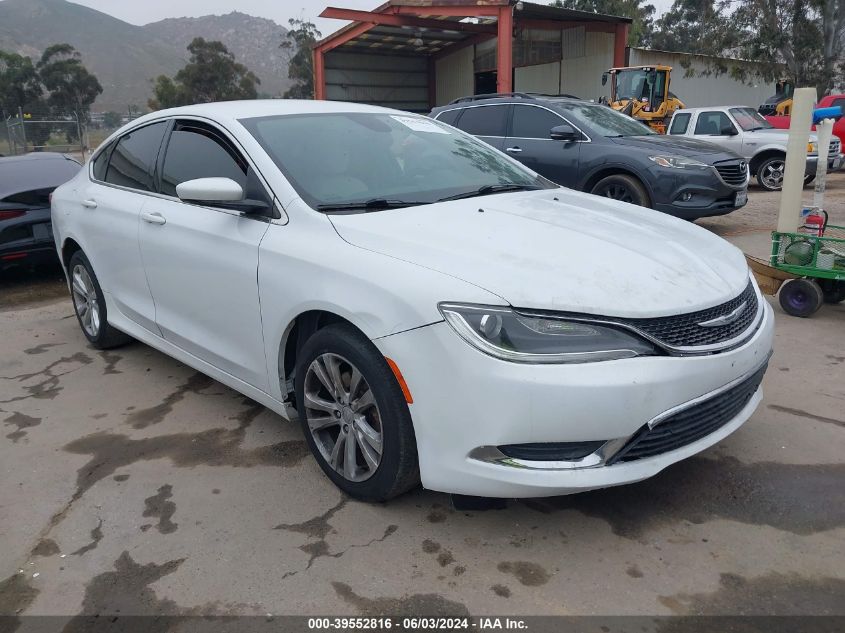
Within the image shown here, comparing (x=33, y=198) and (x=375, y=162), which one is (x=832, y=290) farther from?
(x=33, y=198)

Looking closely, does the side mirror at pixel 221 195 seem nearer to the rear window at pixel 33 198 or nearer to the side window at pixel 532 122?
the rear window at pixel 33 198

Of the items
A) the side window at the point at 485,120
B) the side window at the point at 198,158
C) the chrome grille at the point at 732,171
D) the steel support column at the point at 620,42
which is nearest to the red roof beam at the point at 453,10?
the steel support column at the point at 620,42

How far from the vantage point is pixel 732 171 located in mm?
8719

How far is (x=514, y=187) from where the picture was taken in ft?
12.5

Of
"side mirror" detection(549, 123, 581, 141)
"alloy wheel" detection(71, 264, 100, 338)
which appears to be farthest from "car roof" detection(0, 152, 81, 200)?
"side mirror" detection(549, 123, 581, 141)

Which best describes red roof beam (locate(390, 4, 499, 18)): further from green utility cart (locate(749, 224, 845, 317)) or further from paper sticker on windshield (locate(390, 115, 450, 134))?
paper sticker on windshield (locate(390, 115, 450, 134))

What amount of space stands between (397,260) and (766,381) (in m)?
2.68

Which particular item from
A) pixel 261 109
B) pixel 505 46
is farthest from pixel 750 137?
pixel 261 109

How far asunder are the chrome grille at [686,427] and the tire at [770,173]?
41.6 ft

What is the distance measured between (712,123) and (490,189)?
12390mm

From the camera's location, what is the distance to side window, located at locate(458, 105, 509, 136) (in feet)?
32.4

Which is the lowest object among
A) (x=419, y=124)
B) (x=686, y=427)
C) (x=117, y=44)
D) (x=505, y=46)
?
(x=686, y=427)

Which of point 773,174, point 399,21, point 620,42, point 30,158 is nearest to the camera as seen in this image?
point 30,158

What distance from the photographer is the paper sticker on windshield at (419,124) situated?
4.08m
